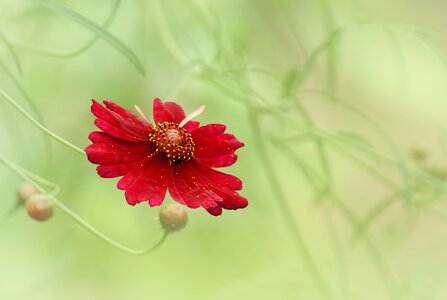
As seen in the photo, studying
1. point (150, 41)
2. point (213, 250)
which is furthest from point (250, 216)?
point (150, 41)

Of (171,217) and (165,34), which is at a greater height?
(165,34)

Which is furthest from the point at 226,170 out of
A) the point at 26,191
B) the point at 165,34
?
the point at 26,191

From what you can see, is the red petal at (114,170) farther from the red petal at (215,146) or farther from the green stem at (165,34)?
the green stem at (165,34)

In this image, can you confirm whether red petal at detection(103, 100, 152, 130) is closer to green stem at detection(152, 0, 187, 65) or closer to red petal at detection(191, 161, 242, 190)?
red petal at detection(191, 161, 242, 190)

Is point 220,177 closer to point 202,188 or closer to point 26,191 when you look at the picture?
point 202,188

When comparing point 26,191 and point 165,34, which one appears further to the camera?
point 165,34

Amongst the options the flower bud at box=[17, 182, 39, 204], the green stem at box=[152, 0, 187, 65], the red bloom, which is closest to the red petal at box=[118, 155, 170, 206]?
the red bloom

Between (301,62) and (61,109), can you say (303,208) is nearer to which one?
(301,62)
